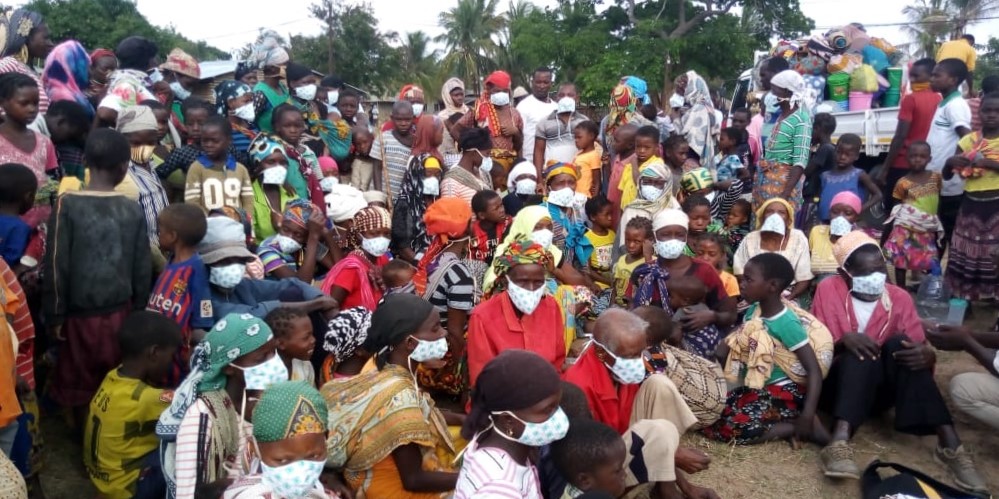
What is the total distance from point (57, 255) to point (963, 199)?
6875 mm

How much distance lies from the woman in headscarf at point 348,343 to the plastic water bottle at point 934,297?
549 centimetres

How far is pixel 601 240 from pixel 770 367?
7.63 feet

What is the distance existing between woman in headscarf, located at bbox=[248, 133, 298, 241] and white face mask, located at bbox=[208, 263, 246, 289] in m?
1.32

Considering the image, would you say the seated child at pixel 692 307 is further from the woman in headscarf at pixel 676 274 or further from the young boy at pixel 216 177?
the young boy at pixel 216 177

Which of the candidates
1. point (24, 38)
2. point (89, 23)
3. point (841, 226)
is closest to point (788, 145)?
point (841, 226)

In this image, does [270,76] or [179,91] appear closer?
[270,76]

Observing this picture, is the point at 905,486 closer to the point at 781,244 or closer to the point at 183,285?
the point at 781,244

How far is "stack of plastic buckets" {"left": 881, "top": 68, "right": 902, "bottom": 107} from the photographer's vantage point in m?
10.0

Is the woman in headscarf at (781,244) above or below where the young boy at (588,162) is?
below

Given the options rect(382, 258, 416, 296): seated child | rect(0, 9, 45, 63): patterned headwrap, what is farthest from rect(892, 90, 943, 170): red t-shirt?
rect(0, 9, 45, 63): patterned headwrap

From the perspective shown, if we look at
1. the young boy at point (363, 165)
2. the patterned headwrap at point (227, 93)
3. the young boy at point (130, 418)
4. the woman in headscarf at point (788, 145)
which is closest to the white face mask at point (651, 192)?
the woman in headscarf at point (788, 145)

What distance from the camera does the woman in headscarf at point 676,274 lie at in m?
4.87

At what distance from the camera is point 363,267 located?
15.4ft

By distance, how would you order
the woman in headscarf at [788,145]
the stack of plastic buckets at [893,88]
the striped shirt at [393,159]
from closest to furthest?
the woman in headscarf at [788,145] → the striped shirt at [393,159] → the stack of plastic buckets at [893,88]
